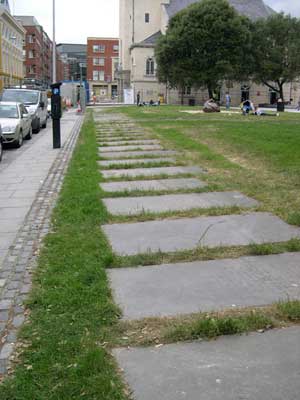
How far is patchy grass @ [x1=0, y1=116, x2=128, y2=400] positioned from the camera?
2988 mm

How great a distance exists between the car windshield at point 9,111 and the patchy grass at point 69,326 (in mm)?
13418

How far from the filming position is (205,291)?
442cm

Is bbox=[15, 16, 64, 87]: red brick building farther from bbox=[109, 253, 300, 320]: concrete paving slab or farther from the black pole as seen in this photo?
bbox=[109, 253, 300, 320]: concrete paving slab

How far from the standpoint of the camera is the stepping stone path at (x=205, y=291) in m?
3.05

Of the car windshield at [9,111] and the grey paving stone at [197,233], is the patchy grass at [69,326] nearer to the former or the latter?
the grey paving stone at [197,233]

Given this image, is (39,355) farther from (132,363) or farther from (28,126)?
(28,126)

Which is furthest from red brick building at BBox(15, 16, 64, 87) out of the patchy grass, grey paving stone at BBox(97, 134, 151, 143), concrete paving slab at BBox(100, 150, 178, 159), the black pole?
the patchy grass

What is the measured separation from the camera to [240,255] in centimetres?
535

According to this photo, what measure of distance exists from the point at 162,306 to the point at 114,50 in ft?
418

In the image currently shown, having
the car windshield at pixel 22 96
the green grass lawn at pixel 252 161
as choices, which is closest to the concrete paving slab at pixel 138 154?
the green grass lawn at pixel 252 161

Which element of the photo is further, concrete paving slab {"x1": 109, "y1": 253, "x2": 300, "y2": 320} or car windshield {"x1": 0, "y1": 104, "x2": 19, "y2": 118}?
car windshield {"x1": 0, "y1": 104, "x2": 19, "y2": 118}

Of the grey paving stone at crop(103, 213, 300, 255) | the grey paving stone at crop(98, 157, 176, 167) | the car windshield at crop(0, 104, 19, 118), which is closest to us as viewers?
the grey paving stone at crop(103, 213, 300, 255)

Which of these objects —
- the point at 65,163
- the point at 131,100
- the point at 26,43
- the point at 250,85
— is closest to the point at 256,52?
the point at 250,85

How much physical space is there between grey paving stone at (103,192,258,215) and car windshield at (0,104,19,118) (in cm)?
1195
